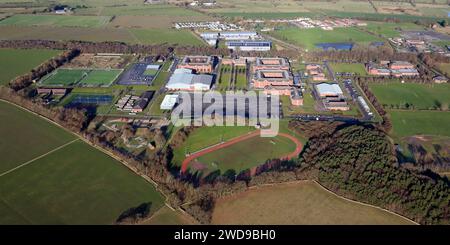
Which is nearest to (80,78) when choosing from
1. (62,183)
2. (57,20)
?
(62,183)

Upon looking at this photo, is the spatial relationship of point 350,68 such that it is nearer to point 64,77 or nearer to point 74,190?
point 64,77

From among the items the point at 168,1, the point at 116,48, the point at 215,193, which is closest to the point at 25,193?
the point at 215,193

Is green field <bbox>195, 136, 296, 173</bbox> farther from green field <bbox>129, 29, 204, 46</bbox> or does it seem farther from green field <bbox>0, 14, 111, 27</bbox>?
green field <bbox>0, 14, 111, 27</bbox>

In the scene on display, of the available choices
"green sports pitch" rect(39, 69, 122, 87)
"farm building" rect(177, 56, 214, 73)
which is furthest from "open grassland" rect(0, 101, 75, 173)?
"farm building" rect(177, 56, 214, 73)

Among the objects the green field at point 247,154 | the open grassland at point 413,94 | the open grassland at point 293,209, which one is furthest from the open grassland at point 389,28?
the open grassland at point 293,209

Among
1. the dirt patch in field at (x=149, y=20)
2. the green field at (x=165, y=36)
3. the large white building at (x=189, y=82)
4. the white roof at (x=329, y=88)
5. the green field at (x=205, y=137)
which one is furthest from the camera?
the dirt patch in field at (x=149, y=20)

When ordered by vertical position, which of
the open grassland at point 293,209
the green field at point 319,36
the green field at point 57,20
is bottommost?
the open grassland at point 293,209

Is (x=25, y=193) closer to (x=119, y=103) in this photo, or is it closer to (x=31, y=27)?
(x=119, y=103)

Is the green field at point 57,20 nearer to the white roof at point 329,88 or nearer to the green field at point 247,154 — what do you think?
the white roof at point 329,88
